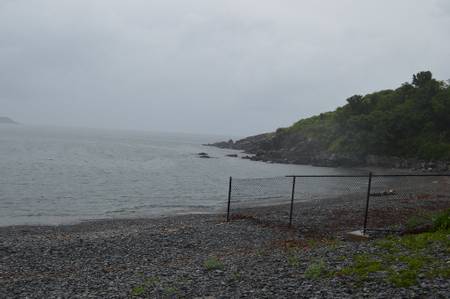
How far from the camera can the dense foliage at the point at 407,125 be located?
76500 millimetres

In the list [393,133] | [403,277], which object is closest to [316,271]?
[403,277]

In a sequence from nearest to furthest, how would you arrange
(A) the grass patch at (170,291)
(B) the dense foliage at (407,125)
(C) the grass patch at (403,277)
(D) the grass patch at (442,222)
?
(C) the grass patch at (403,277) → (A) the grass patch at (170,291) → (D) the grass patch at (442,222) → (B) the dense foliage at (407,125)

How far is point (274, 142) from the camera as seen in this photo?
114812mm

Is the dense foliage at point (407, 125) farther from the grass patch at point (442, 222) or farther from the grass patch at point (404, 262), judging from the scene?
the grass patch at point (404, 262)

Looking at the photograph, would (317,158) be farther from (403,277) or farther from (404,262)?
(403,277)

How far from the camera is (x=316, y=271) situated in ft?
34.0

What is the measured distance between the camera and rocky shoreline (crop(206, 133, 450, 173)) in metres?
70.1

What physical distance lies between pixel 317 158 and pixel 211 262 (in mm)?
75540

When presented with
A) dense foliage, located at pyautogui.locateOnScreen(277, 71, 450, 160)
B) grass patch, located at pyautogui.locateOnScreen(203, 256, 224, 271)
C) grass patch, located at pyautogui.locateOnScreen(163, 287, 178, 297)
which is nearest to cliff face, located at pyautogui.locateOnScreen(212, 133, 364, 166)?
dense foliage, located at pyautogui.locateOnScreen(277, 71, 450, 160)

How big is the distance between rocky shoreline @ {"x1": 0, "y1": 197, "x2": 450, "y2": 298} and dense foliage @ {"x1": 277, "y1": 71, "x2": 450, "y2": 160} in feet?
186

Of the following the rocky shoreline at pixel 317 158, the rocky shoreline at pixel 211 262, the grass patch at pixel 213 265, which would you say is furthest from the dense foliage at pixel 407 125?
the grass patch at pixel 213 265

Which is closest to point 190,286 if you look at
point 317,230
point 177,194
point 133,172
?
point 317,230

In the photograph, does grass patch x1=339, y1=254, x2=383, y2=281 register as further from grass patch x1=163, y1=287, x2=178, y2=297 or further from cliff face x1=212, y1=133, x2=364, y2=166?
cliff face x1=212, y1=133, x2=364, y2=166

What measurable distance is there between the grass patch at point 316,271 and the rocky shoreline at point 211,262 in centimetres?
3
